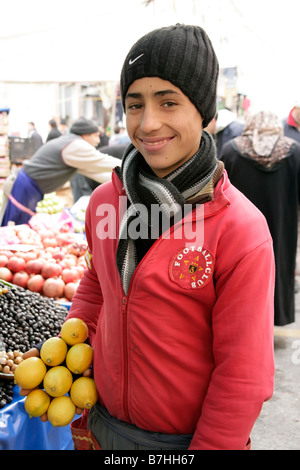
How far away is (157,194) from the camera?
4.29ft

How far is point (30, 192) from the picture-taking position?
4.98 metres

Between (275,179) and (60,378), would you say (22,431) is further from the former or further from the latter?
(275,179)

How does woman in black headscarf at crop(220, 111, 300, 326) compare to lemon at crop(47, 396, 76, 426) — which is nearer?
lemon at crop(47, 396, 76, 426)

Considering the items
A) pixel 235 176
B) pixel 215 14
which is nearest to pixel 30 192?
pixel 235 176

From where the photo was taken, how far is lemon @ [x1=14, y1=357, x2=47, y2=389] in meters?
1.55

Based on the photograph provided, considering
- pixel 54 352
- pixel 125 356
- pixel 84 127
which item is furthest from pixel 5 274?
pixel 84 127

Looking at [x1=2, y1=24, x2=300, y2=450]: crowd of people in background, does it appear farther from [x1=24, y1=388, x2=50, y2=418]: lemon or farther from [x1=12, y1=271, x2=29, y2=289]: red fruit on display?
[x1=12, y1=271, x2=29, y2=289]: red fruit on display

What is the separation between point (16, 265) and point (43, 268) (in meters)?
0.22

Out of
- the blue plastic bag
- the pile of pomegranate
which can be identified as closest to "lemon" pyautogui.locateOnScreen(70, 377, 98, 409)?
the blue plastic bag

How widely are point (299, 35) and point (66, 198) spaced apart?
5580 millimetres

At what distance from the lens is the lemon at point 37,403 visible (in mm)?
1554

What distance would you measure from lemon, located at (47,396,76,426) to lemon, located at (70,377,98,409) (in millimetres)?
31

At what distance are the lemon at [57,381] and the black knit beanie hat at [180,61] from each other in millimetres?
1016

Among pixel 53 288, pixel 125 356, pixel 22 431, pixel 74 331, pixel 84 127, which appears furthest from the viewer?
pixel 84 127
